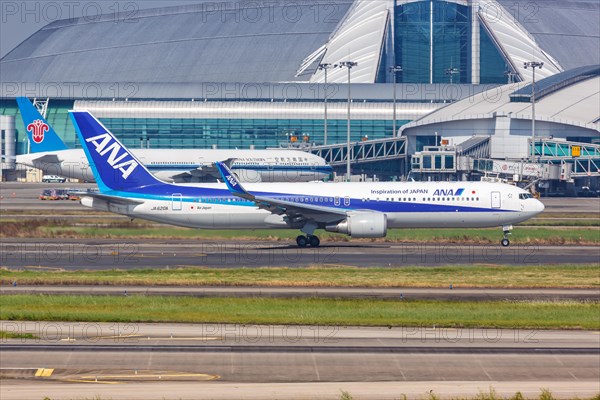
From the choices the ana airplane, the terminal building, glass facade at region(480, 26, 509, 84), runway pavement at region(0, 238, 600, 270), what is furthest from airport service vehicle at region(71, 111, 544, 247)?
glass facade at region(480, 26, 509, 84)

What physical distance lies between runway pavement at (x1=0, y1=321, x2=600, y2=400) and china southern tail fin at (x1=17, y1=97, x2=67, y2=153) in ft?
241

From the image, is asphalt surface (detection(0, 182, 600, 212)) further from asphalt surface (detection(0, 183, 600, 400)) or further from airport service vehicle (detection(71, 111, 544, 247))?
asphalt surface (detection(0, 183, 600, 400))

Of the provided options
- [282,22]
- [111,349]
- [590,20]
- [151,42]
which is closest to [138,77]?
[151,42]

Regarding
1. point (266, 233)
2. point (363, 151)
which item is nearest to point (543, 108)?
point (363, 151)

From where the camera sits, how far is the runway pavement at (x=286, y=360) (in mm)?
25594

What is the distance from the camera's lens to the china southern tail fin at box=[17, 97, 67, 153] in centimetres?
10412

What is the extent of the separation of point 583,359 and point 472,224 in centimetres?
3098

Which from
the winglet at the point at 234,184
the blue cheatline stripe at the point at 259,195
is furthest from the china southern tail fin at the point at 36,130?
the winglet at the point at 234,184

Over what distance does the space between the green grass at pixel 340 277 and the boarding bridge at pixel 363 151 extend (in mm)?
86962

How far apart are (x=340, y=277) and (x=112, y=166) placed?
68.1 feet

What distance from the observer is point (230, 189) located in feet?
191

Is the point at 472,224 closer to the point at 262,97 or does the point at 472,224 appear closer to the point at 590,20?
the point at 262,97

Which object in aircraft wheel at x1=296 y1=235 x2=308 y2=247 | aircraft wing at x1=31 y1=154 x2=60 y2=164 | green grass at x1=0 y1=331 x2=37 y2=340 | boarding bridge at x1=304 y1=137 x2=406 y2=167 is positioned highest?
boarding bridge at x1=304 y1=137 x2=406 y2=167

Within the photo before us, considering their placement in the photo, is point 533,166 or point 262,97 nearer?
point 533,166
